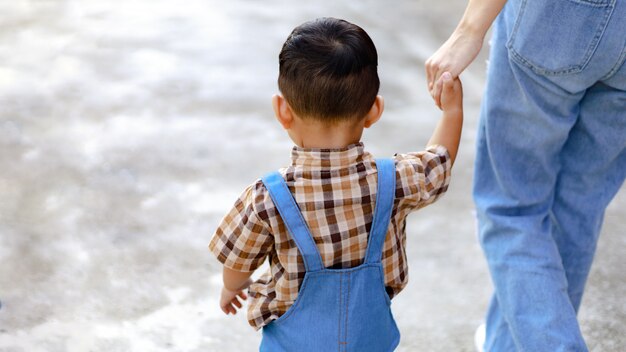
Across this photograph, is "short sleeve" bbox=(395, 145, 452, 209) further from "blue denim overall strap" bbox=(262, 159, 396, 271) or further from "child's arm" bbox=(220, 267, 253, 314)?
"child's arm" bbox=(220, 267, 253, 314)

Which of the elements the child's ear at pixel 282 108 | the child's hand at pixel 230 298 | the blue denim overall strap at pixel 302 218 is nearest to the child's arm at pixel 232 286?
the child's hand at pixel 230 298

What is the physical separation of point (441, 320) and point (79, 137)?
56.8 inches

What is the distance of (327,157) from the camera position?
1.30 m

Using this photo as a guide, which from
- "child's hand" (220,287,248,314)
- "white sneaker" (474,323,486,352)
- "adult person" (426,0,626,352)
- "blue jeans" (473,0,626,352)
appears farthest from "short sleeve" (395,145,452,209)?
"white sneaker" (474,323,486,352)

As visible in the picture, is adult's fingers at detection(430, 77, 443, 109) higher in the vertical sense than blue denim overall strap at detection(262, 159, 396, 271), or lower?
higher

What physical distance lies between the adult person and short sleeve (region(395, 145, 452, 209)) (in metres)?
0.10

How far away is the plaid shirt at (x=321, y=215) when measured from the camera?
1.29 m

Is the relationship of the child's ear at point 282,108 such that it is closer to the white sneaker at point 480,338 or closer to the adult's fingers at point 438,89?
the adult's fingers at point 438,89

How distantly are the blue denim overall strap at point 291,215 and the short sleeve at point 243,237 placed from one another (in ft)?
0.10

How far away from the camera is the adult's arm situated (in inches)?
56.9

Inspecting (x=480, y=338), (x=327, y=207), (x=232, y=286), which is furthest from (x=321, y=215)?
(x=480, y=338)

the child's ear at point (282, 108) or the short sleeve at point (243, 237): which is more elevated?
the child's ear at point (282, 108)

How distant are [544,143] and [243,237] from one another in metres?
0.59

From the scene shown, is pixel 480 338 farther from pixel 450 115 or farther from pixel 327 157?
pixel 327 157
